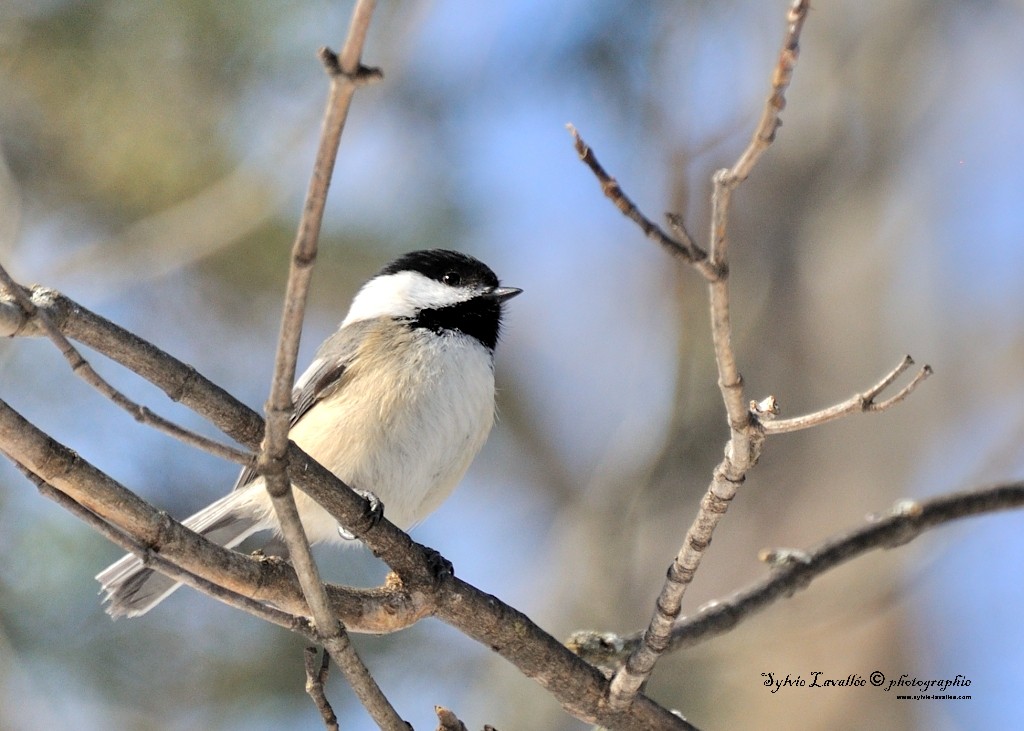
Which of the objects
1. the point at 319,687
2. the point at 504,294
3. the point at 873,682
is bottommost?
the point at 319,687

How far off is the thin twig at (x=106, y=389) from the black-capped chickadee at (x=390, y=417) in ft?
4.33

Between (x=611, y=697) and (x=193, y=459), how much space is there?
7.99 feet

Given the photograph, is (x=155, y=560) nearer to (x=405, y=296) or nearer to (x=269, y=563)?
(x=269, y=563)

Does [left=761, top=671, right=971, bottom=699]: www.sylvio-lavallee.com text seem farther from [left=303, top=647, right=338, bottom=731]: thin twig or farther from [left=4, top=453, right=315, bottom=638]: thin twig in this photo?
[left=4, top=453, right=315, bottom=638]: thin twig

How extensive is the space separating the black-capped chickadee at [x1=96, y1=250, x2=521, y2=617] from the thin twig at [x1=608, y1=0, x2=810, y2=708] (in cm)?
100

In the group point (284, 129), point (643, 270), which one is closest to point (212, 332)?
point (284, 129)

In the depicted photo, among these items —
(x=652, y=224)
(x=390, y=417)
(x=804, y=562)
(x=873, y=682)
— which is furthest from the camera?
(x=873, y=682)

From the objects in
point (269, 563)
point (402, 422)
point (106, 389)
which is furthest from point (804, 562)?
point (106, 389)

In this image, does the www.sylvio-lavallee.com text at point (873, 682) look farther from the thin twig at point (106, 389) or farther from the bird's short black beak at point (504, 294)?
the thin twig at point (106, 389)

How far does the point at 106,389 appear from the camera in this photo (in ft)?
4.33

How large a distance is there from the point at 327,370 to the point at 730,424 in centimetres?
181

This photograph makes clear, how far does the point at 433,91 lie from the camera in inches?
195

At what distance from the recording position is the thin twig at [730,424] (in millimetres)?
1065

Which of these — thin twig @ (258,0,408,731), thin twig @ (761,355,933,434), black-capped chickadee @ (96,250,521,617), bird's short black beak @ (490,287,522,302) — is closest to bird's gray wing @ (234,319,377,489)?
black-capped chickadee @ (96,250,521,617)
